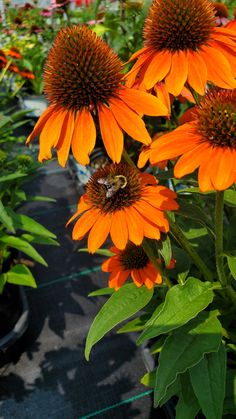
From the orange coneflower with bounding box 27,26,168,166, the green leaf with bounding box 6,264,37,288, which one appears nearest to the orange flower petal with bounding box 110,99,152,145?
the orange coneflower with bounding box 27,26,168,166

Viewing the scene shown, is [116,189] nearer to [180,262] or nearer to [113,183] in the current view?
[113,183]

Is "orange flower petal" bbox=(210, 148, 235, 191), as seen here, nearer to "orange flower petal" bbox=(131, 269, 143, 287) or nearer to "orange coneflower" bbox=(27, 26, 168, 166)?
"orange coneflower" bbox=(27, 26, 168, 166)

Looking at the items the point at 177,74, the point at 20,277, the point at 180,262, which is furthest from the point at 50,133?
the point at 20,277

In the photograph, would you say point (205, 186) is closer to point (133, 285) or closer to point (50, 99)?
point (50, 99)

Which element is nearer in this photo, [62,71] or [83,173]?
[62,71]

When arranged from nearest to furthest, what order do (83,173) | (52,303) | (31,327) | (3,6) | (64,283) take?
1. (31,327)
2. (52,303)
3. (64,283)
4. (83,173)
5. (3,6)

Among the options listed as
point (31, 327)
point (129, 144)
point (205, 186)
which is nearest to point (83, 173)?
point (129, 144)

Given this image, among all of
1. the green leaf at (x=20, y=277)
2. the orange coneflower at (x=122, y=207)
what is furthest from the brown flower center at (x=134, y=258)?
the green leaf at (x=20, y=277)
